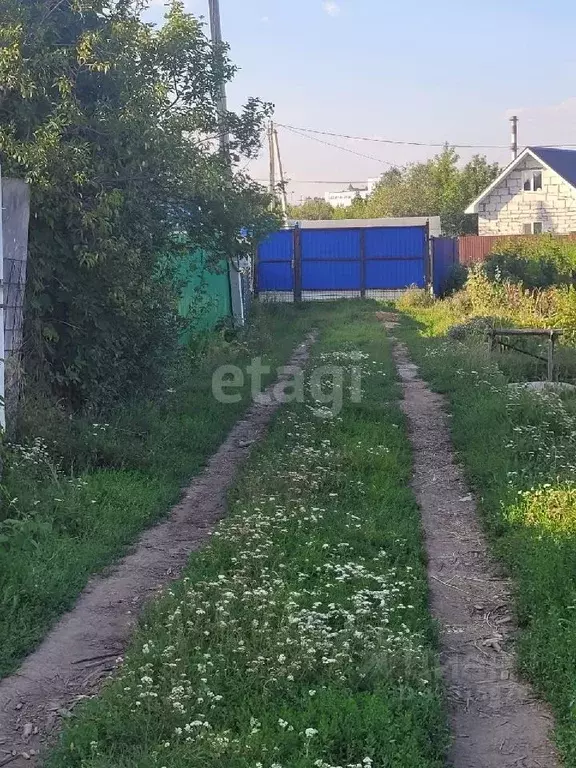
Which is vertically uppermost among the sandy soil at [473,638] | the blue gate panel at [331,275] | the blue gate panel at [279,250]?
the blue gate panel at [279,250]

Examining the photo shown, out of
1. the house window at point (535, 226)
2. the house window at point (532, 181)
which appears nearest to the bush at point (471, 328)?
the house window at point (535, 226)

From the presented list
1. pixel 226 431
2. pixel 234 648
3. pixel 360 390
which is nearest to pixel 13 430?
pixel 226 431

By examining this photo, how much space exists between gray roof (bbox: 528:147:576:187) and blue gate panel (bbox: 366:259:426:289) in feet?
57.4

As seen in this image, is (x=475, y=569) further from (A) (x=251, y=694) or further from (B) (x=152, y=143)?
(B) (x=152, y=143)

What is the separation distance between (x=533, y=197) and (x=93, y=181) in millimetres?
34338

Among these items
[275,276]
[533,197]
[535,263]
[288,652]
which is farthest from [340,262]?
[288,652]

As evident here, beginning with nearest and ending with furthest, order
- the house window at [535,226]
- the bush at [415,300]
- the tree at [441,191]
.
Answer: the bush at [415,300] → the house window at [535,226] → the tree at [441,191]

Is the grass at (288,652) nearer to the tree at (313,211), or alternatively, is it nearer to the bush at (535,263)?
the bush at (535,263)

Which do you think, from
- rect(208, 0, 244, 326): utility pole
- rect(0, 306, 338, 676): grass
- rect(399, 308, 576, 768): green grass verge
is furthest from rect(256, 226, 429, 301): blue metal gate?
rect(0, 306, 338, 676): grass

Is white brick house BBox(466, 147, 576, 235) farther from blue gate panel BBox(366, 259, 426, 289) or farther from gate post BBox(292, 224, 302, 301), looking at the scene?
gate post BBox(292, 224, 302, 301)

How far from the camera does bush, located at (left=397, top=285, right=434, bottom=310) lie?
65.4 feet

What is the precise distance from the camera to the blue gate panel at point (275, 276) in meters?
22.7

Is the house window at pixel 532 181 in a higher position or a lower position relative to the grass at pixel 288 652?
higher

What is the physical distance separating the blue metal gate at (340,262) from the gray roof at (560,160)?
17495 millimetres
